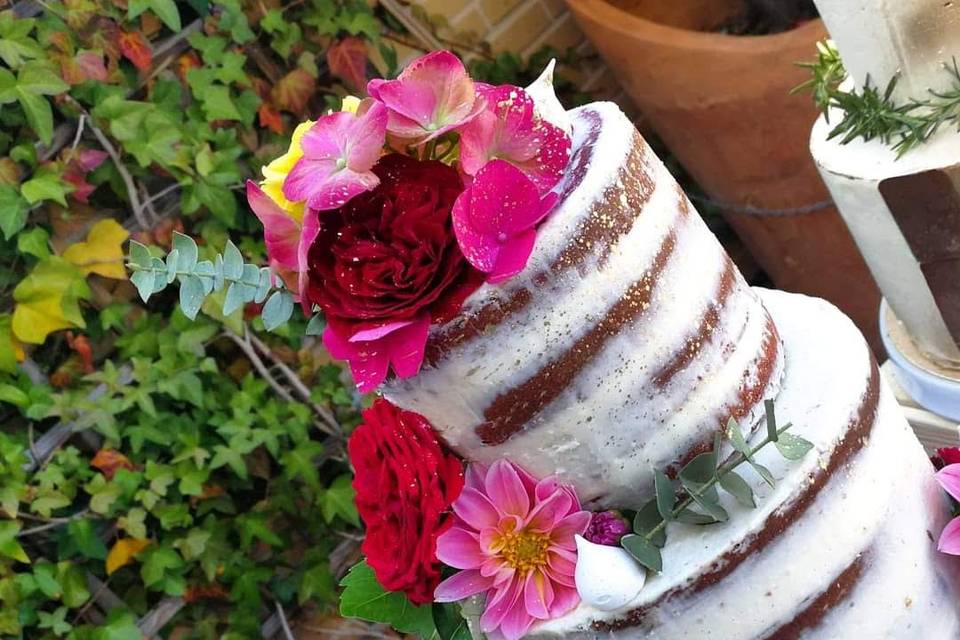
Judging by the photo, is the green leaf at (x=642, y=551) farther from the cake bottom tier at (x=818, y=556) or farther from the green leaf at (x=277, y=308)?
the green leaf at (x=277, y=308)

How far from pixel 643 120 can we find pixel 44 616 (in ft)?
4.84

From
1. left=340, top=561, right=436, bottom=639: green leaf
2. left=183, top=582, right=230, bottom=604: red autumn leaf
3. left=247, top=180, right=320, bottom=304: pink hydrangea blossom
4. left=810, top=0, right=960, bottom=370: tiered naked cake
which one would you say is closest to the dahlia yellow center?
left=340, top=561, right=436, bottom=639: green leaf

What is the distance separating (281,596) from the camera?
1564mm

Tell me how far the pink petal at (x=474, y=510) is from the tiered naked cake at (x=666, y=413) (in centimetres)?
3

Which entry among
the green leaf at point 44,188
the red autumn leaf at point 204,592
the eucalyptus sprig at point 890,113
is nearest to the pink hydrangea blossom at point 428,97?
the eucalyptus sprig at point 890,113

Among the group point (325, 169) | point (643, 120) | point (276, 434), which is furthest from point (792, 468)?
point (643, 120)

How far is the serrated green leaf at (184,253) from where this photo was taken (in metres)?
0.61

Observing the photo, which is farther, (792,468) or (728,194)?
(728,194)

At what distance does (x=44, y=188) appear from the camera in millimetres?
1317

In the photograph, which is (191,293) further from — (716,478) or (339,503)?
(339,503)

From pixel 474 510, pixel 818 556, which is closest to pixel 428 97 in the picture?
pixel 474 510

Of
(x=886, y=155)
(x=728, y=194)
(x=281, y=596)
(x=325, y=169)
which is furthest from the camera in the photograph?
(x=728, y=194)

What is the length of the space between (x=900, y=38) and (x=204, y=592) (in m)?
1.26

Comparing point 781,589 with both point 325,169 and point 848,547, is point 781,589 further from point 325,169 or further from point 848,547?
point 325,169
